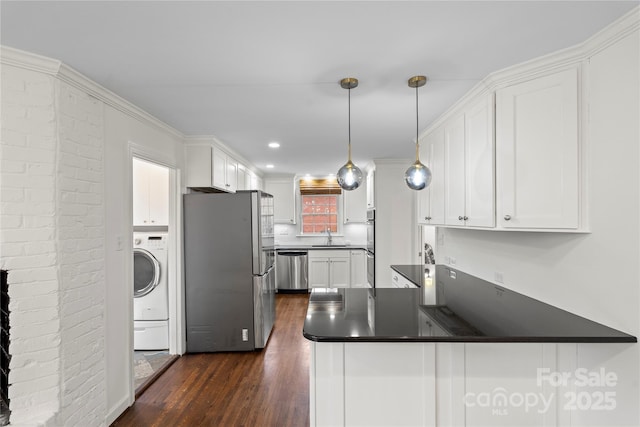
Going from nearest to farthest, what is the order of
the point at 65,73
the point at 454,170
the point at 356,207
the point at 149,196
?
the point at 65,73, the point at 454,170, the point at 149,196, the point at 356,207

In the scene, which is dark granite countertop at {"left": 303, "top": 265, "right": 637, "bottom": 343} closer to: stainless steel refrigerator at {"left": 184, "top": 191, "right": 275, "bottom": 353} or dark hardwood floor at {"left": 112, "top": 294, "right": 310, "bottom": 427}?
dark hardwood floor at {"left": 112, "top": 294, "right": 310, "bottom": 427}

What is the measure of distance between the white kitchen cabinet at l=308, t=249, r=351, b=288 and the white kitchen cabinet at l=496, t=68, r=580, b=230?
12.9 feet

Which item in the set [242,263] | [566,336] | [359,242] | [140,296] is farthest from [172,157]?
[359,242]

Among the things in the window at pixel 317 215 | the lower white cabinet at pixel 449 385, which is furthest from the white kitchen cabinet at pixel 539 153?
the window at pixel 317 215

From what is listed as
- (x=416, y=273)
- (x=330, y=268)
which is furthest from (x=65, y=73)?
(x=330, y=268)

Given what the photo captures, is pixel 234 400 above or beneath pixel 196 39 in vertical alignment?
beneath

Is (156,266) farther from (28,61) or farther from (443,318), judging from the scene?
(443,318)

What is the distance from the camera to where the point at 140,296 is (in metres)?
3.28

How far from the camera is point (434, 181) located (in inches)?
113

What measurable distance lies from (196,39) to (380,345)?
1.80 meters

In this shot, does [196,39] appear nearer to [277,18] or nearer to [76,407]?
[277,18]

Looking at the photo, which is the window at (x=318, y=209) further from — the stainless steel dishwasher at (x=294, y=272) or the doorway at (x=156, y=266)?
the doorway at (x=156, y=266)

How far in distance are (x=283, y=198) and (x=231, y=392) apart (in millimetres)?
4028

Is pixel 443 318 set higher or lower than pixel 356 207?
lower
